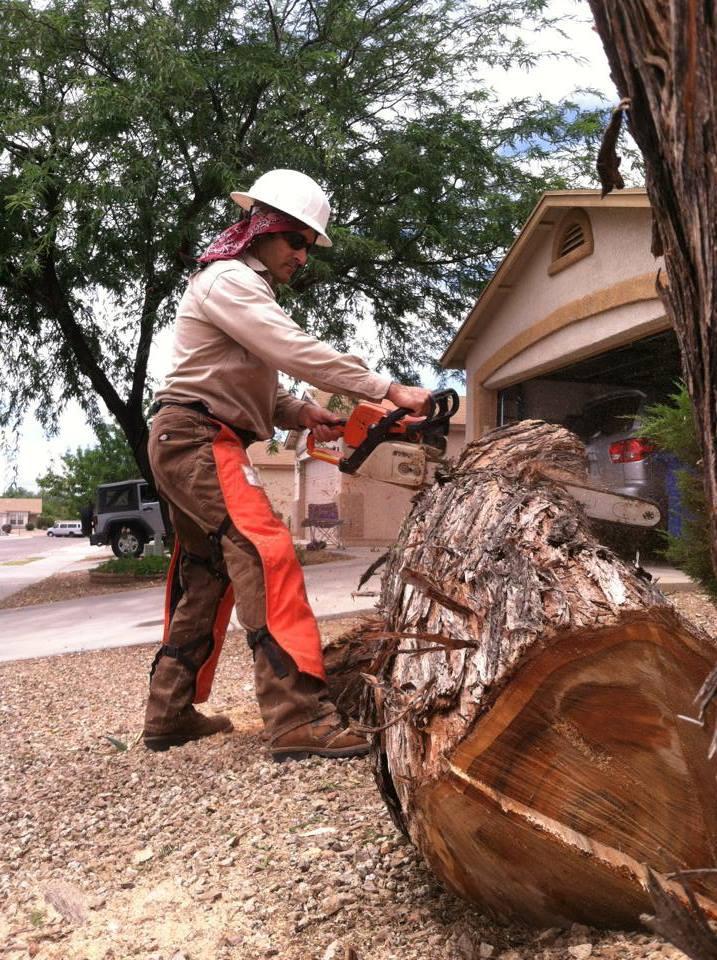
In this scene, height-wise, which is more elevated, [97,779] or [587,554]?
[587,554]

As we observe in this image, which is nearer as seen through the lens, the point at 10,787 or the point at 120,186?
the point at 10,787

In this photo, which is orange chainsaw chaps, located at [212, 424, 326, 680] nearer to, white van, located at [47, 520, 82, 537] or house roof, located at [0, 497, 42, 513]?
white van, located at [47, 520, 82, 537]

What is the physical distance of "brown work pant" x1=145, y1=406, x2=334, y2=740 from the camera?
10.4 ft

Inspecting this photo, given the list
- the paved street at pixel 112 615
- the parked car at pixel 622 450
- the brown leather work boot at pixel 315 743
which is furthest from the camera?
the parked car at pixel 622 450

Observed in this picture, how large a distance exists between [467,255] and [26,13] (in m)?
5.96

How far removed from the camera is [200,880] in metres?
2.41

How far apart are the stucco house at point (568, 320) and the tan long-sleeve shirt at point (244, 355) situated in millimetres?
3794

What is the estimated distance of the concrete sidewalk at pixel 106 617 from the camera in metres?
7.28

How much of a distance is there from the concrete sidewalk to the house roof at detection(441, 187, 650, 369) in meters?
3.15

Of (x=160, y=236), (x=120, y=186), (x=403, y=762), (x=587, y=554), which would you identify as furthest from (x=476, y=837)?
(x=160, y=236)

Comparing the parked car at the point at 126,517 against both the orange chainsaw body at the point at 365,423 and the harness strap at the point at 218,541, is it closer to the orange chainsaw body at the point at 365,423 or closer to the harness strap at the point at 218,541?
the harness strap at the point at 218,541

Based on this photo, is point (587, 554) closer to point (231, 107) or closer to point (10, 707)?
point (10, 707)

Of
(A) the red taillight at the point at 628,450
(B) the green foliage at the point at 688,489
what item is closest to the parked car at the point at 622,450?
(A) the red taillight at the point at 628,450

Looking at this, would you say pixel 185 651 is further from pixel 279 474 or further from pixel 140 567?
pixel 279 474
